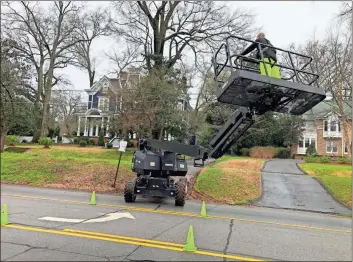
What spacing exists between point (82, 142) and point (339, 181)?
27.4 metres

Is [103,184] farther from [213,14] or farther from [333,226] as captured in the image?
[213,14]

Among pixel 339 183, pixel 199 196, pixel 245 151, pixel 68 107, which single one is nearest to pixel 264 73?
pixel 199 196

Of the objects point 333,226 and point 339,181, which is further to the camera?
point 339,181

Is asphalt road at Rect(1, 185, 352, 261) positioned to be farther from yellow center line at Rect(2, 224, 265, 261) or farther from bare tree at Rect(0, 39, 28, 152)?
bare tree at Rect(0, 39, 28, 152)

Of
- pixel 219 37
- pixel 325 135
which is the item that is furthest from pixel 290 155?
pixel 219 37

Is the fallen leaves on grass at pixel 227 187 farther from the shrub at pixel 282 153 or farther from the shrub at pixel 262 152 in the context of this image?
the shrub at pixel 282 153

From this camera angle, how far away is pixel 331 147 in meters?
→ 45.2

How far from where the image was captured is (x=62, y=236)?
19.3ft

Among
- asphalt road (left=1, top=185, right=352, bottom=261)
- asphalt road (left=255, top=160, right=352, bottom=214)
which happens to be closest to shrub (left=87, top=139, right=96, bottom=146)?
asphalt road (left=255, top=160, right=352, bottom=214)

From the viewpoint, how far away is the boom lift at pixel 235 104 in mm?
6145

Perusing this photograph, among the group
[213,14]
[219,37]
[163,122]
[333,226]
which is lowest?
[333,226]

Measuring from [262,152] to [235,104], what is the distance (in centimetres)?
3046

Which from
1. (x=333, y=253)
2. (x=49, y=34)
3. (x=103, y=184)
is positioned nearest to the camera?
(x=333, y=253)

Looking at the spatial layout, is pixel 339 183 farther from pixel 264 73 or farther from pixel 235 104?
pixel 264 73
